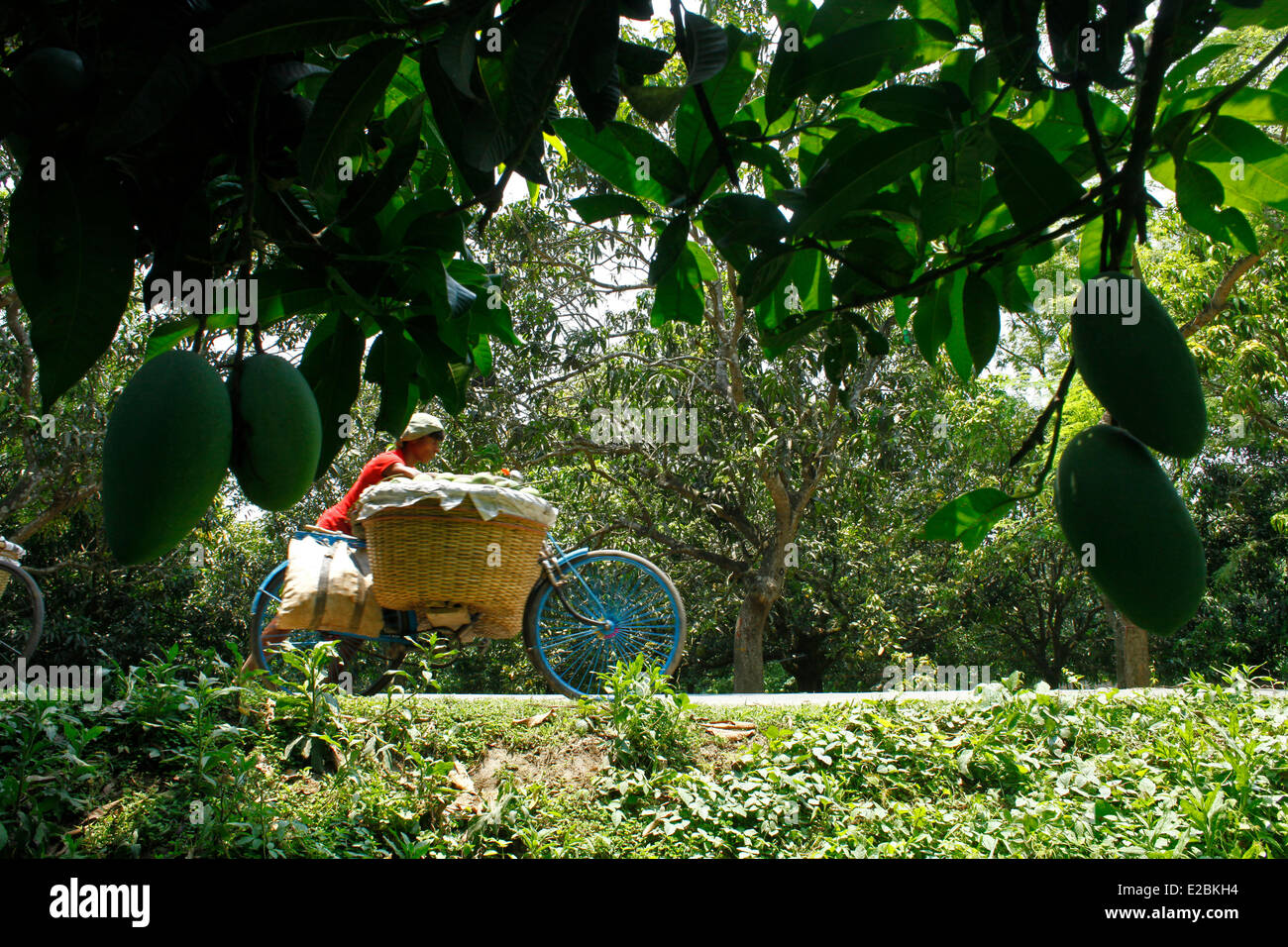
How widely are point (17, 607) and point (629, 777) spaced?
9062 millimetres

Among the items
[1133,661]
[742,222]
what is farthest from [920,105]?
[1133,661]

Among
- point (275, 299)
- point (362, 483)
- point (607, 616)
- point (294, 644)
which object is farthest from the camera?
point (607, 616)

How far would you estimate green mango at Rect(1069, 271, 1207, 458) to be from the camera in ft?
1.72

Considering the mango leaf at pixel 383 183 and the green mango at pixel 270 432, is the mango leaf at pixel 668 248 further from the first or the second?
the green mango at pixel 270 432

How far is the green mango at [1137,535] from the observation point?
0.52m

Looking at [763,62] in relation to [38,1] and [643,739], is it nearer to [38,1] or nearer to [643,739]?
[643,739]

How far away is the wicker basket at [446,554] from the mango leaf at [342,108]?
8.72 ft

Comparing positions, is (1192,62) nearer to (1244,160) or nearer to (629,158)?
(1244,160)

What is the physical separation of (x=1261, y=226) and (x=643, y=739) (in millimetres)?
4596

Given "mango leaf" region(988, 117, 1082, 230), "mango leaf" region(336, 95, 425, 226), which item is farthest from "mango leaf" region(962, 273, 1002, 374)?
"mango leaf" region(336, 95, 425, 226)

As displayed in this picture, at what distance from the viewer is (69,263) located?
58cm

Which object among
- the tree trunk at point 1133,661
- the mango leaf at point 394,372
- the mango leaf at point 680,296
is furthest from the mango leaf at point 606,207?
the tree trunk at point 1133,661

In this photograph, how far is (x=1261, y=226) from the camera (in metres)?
4.74

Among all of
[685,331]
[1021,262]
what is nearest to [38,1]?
[1021,262]
